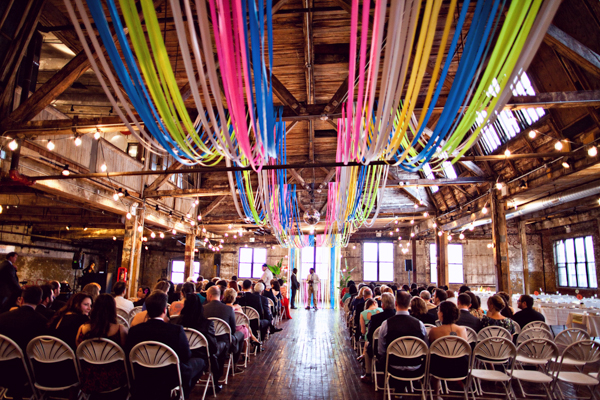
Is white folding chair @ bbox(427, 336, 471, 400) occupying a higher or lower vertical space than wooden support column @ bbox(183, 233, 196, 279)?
lower

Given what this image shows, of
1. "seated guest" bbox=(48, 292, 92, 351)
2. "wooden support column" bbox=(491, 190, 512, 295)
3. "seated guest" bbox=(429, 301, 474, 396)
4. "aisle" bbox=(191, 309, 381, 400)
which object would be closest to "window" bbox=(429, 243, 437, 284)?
"wooden support column" bbox=(491, 190, 512, 295)

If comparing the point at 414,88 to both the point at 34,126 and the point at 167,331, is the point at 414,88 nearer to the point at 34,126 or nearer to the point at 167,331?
the point at 167,331

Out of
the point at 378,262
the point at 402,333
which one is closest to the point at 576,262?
the point at 378,262

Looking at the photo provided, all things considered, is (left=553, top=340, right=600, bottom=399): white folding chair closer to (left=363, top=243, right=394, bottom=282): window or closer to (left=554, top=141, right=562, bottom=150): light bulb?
(left=554, top=141, right=562, bottom=150): light bulb

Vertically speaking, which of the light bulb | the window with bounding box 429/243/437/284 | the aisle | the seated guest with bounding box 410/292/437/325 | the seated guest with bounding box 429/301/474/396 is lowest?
the aisle

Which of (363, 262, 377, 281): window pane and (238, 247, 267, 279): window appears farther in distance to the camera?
(238, 247, 267, 279): window

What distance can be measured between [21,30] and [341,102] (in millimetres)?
5785

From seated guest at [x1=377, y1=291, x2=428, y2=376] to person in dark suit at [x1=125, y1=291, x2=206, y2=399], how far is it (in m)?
2.01

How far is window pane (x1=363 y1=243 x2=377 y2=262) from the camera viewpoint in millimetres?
19734

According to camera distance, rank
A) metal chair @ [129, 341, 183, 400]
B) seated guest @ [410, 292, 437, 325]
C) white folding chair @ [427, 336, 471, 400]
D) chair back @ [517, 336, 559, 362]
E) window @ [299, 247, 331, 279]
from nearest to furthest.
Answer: metal chair @ [129, 341, 183, 400]
white folding chair @ [427, 336, 471, 400]
chair back @ [517, 336, 559, 362]
seated guest @ [410, 292, 437, 325]
window @ [299, 247, 331, 279]

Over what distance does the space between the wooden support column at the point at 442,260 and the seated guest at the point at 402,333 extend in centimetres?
1093

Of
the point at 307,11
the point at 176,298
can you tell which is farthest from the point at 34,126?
the point at 307,11

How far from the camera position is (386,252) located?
65.0 ft

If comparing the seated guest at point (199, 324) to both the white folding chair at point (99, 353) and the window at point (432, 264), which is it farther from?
the window at point (432, 264)
